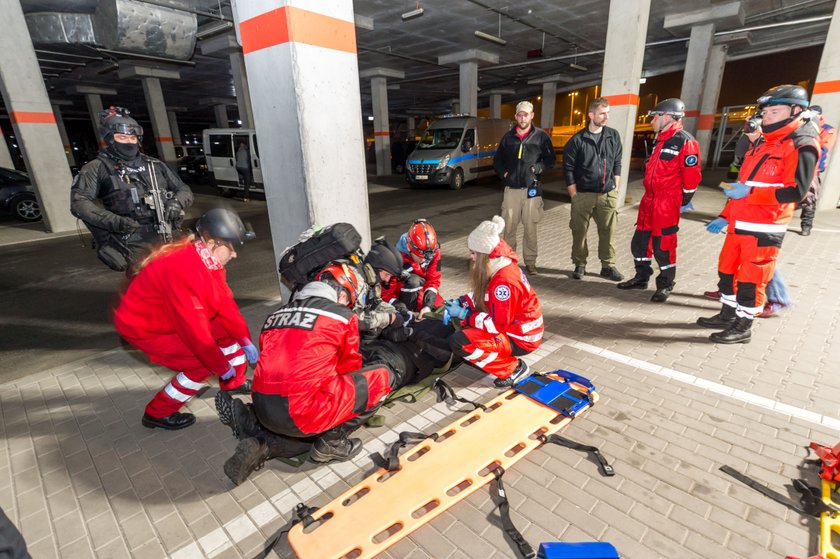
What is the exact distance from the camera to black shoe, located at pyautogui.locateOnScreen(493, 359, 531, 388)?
3.25 meters

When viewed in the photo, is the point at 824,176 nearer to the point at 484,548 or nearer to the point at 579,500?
the point at 579,500

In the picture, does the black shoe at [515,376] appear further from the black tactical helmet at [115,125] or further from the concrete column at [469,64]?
the concrete column at [469,64]

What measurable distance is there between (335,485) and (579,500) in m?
1.38

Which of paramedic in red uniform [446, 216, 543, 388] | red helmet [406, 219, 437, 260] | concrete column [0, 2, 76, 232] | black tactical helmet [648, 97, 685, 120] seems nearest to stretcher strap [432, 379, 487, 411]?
paramedic in red uniform [446, 216, 543, 388]

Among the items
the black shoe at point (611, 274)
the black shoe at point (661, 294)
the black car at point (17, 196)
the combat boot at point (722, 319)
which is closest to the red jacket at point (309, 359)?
the combat boot at point (722, 319)

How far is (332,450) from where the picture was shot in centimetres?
254

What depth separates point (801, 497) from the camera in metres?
2.21

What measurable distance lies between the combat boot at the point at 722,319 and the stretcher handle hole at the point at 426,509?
11.4 ft

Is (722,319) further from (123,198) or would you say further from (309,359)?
(123,198)

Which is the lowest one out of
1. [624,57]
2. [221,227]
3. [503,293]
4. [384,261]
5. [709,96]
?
[503,293]

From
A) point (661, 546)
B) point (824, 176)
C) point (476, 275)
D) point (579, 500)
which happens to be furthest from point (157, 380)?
point (824, 176)

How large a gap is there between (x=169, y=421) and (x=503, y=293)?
258 centimetres

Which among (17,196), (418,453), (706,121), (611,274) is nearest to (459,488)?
(418,453)

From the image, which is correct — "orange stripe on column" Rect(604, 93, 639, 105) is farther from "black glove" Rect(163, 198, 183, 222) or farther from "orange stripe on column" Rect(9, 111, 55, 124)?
"orange stripe on column" Rect(9, 111, 55, 124)
